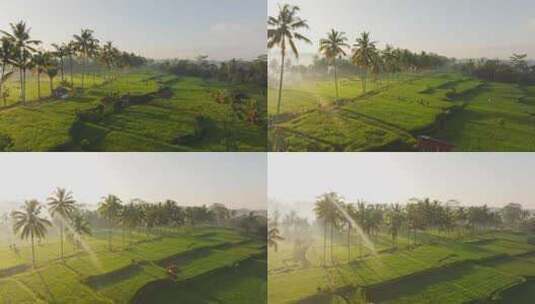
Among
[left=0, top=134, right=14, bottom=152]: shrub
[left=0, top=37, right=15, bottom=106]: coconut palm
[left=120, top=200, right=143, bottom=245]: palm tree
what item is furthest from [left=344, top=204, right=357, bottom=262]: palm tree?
[left=0, top=37, right=15, bottom=106]: coconut palm

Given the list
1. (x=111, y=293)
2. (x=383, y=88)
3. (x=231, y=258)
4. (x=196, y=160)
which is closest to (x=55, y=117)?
(x=196, y=160)

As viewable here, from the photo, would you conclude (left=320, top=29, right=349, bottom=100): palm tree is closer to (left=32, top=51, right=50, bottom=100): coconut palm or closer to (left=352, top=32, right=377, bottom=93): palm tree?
(left=352, top=32, right=377, bottom=93): palm tree

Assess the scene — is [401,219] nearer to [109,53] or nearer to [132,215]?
[132,215]

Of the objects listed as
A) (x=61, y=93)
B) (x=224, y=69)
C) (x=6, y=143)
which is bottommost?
(x=6, y=143)

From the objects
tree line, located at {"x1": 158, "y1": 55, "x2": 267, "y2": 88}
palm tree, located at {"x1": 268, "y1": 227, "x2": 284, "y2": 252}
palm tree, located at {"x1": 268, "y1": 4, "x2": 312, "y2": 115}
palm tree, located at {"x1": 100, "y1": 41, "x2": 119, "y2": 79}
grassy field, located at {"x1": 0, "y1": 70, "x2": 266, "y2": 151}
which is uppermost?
palm tree, located at {"x1": 268, "y1": 4, "x2": 312, "y2": 115}

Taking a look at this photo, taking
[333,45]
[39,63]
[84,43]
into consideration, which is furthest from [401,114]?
[39,63]

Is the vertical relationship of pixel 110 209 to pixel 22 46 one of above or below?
below

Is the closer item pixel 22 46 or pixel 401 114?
pixel 22 46

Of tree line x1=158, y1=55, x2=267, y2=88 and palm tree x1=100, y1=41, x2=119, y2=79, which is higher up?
palm tree x1=100, y1=41, x2=119, y2=79
